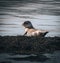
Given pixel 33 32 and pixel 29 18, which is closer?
pixel 33 32

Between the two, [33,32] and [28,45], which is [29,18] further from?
[28,45]

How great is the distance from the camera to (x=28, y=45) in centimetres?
781

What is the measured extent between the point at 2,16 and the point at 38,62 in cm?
936

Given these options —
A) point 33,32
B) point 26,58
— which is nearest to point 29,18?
point 33,32

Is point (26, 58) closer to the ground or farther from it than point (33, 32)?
farther from it

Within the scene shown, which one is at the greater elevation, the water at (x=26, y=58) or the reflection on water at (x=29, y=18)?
the water at (x=26, y=58)

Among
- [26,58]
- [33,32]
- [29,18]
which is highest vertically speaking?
[26,58]

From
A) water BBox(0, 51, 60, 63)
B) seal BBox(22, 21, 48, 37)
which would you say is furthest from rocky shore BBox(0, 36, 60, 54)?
seal BBox(22, 21, 48, 37)

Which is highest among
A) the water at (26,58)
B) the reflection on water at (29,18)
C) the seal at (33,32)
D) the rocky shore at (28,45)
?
the water at (26,58)

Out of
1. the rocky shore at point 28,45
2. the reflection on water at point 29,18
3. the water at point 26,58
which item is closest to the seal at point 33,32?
the reflection on water at point 29,18

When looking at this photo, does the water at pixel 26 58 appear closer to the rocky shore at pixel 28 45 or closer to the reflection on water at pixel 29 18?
the rocky shore at pixel 28 45

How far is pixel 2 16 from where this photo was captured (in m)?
15.4

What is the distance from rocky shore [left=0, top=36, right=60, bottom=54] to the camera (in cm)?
741

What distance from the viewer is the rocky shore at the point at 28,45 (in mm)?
7410
